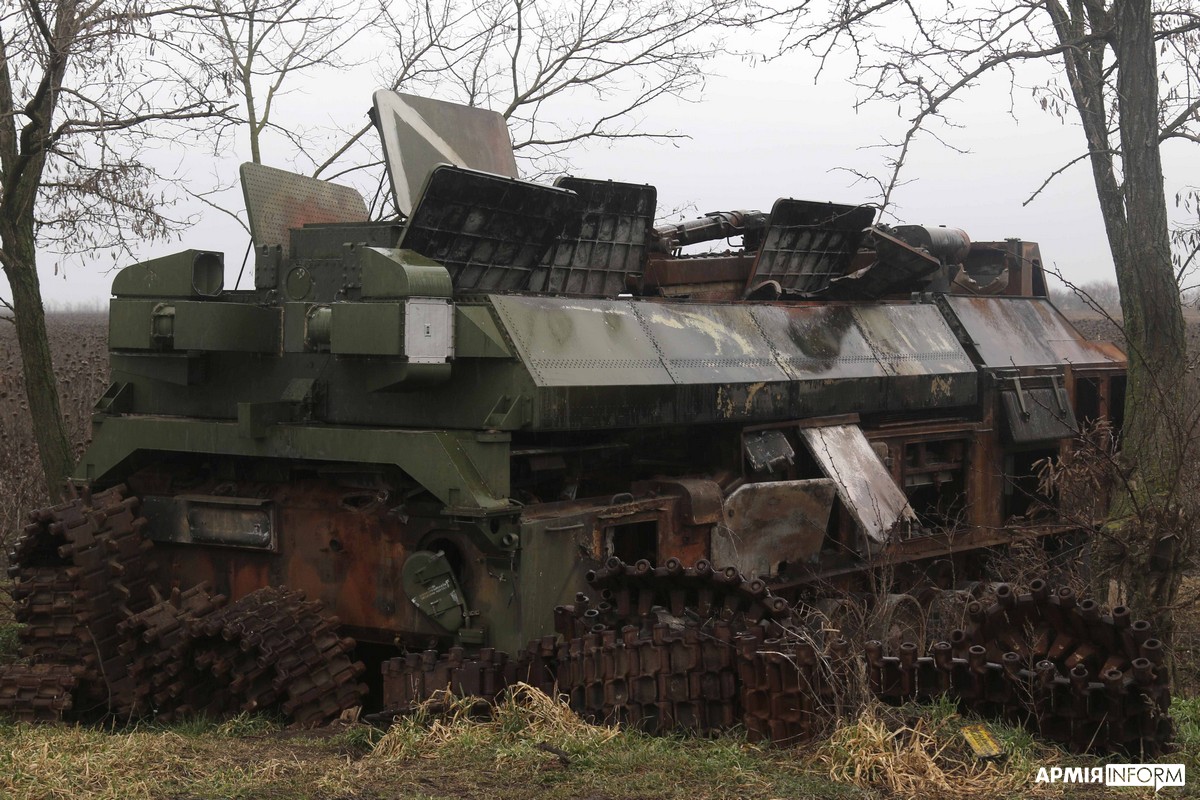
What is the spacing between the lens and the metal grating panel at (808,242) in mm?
10281

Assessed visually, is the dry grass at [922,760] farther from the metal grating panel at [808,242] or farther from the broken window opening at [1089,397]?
the broken window opening at [1089,397]

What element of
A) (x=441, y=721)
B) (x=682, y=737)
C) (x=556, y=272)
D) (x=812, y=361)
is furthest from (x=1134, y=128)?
(x=441, y=721)

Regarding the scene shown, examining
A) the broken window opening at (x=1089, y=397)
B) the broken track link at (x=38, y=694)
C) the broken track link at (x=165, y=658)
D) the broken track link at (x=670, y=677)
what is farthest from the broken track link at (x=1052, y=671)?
the broken window opening at (x=1089, y=397)

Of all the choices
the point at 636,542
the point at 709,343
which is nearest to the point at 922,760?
the point at 636,542

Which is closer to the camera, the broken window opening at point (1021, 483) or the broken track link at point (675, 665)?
the broken track link at point (675, 665)

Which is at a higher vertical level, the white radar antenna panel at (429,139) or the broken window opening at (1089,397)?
the white radar antenna panel at (429,139)

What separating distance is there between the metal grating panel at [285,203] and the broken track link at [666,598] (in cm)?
294

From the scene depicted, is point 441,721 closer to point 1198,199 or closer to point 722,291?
point 722,291

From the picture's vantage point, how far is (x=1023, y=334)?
12.0 m

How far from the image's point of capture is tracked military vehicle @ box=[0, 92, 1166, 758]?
743cm

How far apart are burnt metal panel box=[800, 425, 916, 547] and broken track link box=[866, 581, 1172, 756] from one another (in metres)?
2.46

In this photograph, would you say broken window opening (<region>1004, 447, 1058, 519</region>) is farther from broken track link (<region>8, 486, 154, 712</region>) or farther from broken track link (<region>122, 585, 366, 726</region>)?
broken track link (<region>8, 486, 154, 712</region>)

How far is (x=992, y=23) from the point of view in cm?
884

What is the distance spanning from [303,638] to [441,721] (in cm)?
114
